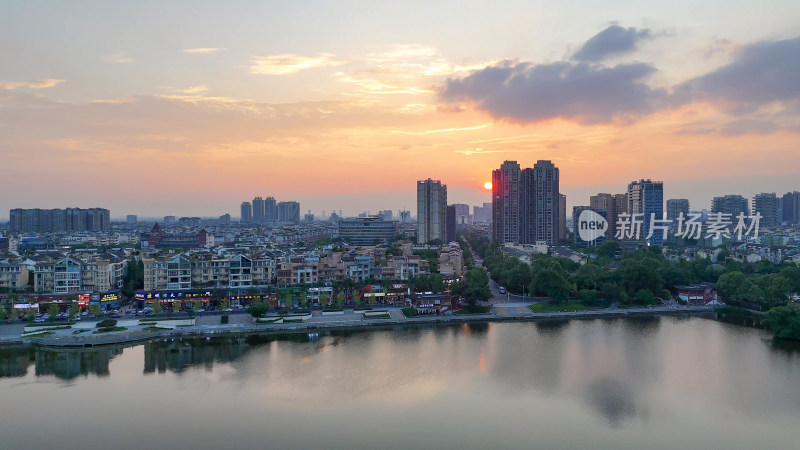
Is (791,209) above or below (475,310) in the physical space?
above

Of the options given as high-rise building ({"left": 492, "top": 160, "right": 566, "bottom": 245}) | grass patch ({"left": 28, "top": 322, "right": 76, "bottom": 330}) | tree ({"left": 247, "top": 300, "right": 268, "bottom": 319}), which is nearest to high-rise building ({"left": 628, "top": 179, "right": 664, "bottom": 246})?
high-rise building ({"left": 492, "top": 160, "right": 566, "bottom": 245})

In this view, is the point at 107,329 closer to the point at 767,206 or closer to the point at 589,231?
the point at 589,231

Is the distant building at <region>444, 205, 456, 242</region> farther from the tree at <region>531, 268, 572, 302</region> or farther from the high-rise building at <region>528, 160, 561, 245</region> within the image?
the tree at <region>531, 268, 572, 302</region>

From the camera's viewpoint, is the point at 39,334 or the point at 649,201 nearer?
the point at 39,334

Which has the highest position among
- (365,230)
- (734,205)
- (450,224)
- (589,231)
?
(734,205)

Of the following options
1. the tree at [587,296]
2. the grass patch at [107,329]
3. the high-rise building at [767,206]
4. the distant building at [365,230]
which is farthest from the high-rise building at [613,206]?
the grass patch at [107,329]

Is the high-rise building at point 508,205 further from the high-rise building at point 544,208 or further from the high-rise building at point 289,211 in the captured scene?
the high-rise building at point 289,211

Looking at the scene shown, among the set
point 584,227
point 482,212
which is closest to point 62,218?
point 584,227

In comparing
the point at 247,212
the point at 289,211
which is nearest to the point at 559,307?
the point at 289,211
